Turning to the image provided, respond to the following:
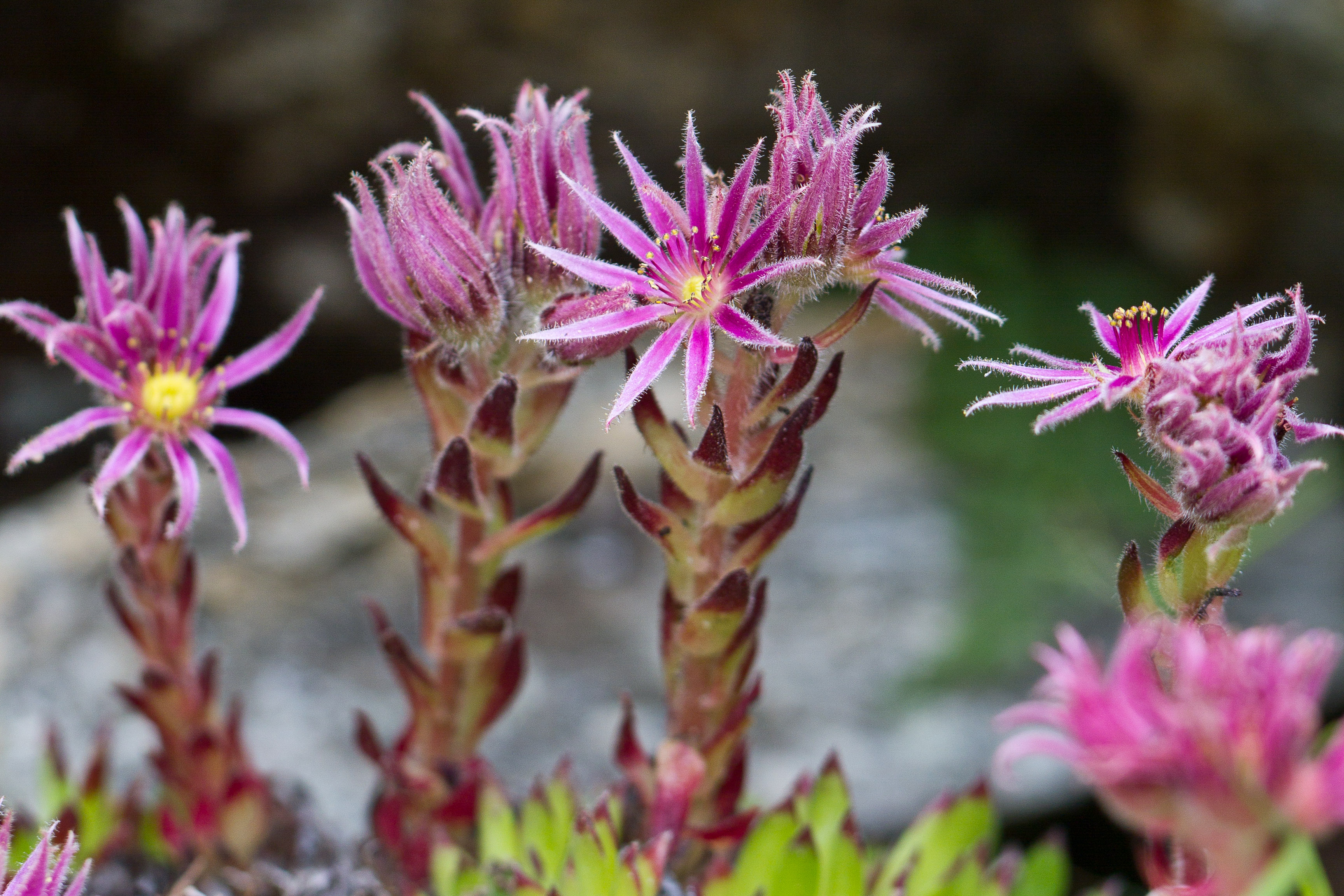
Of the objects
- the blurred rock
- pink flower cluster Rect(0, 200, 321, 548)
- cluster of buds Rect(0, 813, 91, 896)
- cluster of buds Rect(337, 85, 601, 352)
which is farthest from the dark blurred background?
cluster of buds Rect(0, 813, 91, 896)

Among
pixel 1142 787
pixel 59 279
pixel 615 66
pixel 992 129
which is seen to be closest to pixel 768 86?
pixel 615 66

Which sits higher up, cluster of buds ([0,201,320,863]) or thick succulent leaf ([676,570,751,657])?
cluster of buds ([0,201,320,863])

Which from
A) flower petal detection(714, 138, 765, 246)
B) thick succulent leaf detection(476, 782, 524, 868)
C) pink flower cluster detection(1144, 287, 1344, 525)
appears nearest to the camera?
pink flower cluster detection(1144, 287, 1344, 525)

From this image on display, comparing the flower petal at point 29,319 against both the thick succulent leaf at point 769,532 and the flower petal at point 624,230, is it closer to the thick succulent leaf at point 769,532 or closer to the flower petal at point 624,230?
the flower petal at point 624,230

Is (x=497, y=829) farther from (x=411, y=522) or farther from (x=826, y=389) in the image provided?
(x=826, y=389)

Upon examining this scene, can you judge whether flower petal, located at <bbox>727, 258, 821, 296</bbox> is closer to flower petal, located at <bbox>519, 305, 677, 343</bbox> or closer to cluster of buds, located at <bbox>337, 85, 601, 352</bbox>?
flower petal, located at <bbox>519, 305, 677, 343</bbox>

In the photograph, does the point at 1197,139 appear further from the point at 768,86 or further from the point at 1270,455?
the point at 1270,455

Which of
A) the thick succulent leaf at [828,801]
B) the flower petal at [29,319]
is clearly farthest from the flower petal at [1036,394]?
the flower petal at [29,319]

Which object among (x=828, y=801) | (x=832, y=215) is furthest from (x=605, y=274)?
(x=828, y=801)
